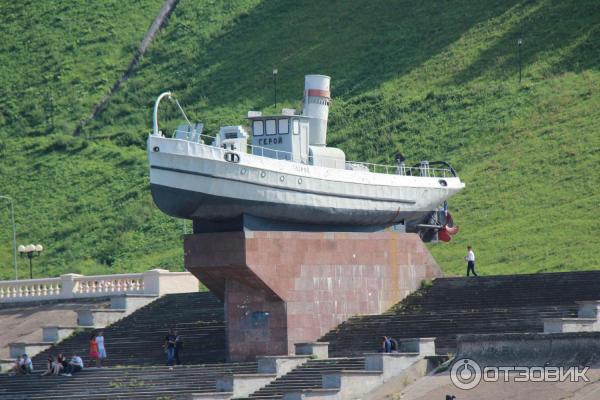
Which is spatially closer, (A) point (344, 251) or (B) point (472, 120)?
(A) point (344, 251)

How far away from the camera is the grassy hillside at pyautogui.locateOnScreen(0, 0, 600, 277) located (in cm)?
7456

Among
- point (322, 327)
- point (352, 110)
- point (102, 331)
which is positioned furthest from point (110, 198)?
point (322, 327)

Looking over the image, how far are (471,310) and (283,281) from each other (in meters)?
6.05

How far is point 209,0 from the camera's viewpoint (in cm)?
11269

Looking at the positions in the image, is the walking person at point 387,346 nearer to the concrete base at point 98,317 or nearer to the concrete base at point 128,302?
the concrete base at point 98,317

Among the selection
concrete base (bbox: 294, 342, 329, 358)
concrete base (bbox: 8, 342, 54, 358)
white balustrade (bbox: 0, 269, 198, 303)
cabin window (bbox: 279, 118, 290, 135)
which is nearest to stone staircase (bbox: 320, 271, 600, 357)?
concrete base (bbox: 294, 342, 329, 358)

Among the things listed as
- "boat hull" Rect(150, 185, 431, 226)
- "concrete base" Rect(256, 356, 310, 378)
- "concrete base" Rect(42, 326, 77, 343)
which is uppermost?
"boat hull" Rect(150, 185, 431, 226)

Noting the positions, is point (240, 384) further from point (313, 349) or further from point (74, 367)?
point (74, 367)

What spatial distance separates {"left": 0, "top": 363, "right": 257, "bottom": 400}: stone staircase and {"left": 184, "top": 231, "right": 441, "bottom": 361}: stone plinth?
1822mm

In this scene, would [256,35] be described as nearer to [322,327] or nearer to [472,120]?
[472,120]

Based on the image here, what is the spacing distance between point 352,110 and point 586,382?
5117cm

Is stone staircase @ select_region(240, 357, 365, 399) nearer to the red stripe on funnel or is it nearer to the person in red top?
the person in red top

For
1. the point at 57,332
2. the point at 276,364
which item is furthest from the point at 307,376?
the point at 57,332

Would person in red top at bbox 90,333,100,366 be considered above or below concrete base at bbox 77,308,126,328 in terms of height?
below
